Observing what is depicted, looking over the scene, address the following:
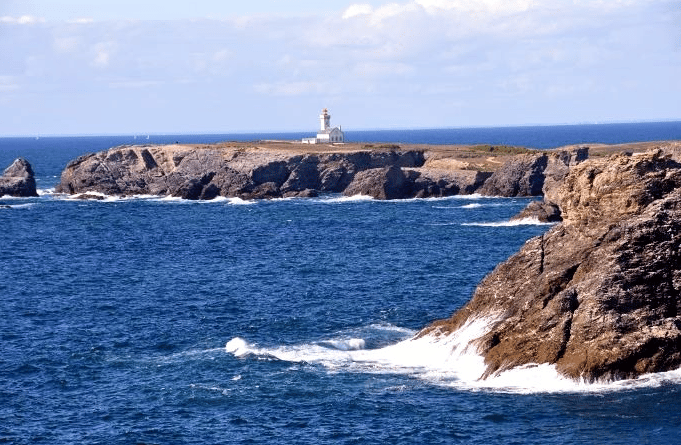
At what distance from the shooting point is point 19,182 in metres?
145

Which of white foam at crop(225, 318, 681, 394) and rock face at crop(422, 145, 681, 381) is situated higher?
rock face at crop(422, 145, 681, 381)

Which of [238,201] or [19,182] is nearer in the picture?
[238,201]

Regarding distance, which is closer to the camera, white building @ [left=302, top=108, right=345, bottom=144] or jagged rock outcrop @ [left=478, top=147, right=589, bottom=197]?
jagged rock outcrop @ [left=478, top=147, right=589, bottom=197]

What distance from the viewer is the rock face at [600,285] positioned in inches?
1628

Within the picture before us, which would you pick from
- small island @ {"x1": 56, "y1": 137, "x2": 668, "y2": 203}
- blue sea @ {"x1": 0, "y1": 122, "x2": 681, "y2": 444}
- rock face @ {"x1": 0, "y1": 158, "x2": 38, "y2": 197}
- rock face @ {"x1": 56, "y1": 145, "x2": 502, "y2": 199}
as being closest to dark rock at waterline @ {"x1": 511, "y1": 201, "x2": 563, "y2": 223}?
blue sea @ {"x1": 0, "y1": 122, "x2": 681, "y2": 444}

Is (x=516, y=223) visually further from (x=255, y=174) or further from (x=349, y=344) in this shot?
(x=349, y=344)

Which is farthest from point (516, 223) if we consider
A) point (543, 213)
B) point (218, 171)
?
point (218, 171)

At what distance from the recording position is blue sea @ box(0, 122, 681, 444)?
125 feet

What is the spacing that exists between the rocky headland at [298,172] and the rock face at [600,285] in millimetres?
83787

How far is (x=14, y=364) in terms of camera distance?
159ft

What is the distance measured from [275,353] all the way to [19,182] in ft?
343

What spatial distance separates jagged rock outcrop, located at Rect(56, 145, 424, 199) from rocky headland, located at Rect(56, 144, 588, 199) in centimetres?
13

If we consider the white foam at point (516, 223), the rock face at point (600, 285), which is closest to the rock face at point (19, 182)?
the white foam at point (516, 223)

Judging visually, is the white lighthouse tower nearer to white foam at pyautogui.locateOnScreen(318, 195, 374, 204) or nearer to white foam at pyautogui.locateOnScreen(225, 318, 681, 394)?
white foam at pyautogui.locateOnScreen(318, 195, 374, 204)
